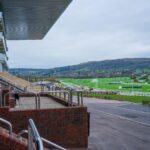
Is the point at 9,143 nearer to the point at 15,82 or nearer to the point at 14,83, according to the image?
the point at 14,83

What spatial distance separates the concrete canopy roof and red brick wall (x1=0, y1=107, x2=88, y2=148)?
18.2 metres

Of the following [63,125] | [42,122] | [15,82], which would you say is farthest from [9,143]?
[15,82]

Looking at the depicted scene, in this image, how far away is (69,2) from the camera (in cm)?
3256

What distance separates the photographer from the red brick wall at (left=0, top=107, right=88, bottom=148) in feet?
49.1

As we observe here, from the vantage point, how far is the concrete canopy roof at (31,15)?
33188mm

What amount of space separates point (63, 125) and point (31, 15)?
2547 centimetres

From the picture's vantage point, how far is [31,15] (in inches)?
1549

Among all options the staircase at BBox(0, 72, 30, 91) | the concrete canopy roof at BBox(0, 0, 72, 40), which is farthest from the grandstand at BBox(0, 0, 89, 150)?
the staircase at BBox(0, 72, 30, 91)

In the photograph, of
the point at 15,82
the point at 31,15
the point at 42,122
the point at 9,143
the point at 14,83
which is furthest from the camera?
the point at 15,82

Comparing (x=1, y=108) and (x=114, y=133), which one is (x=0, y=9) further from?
(x=1, y=108)

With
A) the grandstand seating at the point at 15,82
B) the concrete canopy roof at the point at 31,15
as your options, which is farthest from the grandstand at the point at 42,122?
the grandstand seating at the point at 15,82

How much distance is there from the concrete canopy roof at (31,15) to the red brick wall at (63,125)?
1819cm

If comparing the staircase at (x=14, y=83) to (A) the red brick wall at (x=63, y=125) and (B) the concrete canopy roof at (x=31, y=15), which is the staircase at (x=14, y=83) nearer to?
(B) the concrete canopy roof at (x=31, y=15)

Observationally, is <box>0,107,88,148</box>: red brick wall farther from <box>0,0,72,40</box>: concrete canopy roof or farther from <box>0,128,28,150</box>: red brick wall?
<box>0,0,72,40</box>: concrete canopy roof
